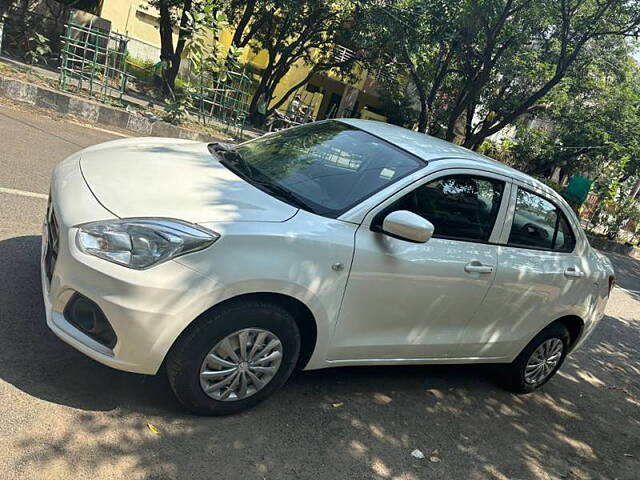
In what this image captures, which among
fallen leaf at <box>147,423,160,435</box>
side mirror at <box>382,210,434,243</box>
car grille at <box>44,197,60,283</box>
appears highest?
side mirror at <box>382,210,434,243</box>

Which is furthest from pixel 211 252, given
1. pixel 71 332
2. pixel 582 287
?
pixel 582 287

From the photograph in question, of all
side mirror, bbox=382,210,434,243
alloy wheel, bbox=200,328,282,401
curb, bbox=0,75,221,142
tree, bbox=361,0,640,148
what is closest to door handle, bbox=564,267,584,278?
side mirror, bbox=382,210,434,243

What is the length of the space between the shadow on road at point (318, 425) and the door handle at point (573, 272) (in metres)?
1.14

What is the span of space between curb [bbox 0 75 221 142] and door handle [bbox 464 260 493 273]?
8.49 m

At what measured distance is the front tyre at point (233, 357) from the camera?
9.12ft

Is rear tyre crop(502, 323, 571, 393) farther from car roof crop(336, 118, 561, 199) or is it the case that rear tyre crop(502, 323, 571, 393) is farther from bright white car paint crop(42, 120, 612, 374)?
car roof crop(336, 118, 561, 199)

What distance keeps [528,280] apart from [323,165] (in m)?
1.70

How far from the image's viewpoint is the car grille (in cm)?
290

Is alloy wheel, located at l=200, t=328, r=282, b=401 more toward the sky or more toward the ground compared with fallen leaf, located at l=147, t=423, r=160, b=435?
more toward the sky

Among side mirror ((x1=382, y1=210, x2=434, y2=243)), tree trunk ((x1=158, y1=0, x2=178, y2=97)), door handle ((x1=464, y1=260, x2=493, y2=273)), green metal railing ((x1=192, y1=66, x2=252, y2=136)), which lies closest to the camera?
side mirror ((x1=382, y1=210, x2=434, y2=243))

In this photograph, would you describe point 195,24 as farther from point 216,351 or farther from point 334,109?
point 334,109

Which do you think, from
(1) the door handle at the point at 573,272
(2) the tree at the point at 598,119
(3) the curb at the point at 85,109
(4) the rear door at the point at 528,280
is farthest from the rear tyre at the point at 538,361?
(2) the tree at the point at 598,119

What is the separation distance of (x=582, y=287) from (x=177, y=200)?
10.8 ft

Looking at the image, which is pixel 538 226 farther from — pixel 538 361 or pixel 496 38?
pixel 496 38
